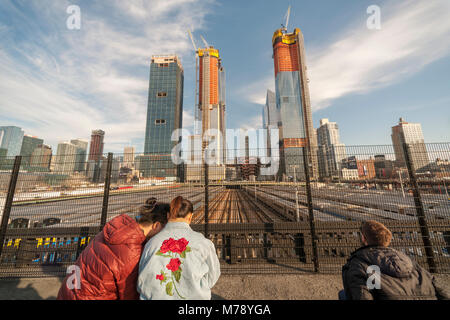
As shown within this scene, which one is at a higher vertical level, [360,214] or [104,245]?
[104,245]

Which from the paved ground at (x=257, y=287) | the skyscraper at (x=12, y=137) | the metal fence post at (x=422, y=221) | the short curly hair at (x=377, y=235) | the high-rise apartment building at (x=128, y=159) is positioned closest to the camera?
the short curly hair at (x=377, y=235)

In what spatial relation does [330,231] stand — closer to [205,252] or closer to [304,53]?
[205,252]

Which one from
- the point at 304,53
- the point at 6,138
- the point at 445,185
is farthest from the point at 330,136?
the point at 6,138

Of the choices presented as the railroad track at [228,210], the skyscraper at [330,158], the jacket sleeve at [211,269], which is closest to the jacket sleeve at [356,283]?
the jacket sleeve at [211,269]

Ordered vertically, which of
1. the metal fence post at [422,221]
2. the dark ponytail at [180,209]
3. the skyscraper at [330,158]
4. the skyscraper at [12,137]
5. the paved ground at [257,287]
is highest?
the skyscraper at [12,137]

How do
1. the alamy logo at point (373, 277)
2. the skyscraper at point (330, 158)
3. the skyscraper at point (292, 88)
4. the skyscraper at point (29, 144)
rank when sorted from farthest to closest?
the skyscraper at point (292, 88) < the skyscraper at point (29, 144) < the skyscraper at point (330, 158) < the alamy logo at point (373, 277)

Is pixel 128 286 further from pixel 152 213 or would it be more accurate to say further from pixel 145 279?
pixel 152 213

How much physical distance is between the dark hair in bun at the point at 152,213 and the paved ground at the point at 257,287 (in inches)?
96.0

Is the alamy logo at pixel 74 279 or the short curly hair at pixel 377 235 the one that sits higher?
the short curly hair at pixel 377 235

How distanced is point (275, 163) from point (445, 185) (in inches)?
171

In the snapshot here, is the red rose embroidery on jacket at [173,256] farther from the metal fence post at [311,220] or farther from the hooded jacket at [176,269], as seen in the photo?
the metal fence post at [311,220]

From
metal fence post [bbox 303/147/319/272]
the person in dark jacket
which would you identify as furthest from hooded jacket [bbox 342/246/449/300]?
metal fence post [bbox 303/147/319/272]

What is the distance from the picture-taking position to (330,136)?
391 ft

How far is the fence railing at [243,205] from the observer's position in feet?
13.3
